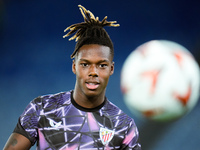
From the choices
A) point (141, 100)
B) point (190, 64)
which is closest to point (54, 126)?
point (141, 100)

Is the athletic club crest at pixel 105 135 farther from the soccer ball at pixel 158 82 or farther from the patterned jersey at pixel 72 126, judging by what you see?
the soccer ball at pixel 158 82

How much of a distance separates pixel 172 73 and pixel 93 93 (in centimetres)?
181

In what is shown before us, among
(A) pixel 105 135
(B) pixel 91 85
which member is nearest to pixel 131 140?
(A) pixel 105 135

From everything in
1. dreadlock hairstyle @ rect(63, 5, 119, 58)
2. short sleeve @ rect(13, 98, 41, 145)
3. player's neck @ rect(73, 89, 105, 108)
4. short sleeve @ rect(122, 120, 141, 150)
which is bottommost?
short sleeve @ rect(122, 120, 141, 150)

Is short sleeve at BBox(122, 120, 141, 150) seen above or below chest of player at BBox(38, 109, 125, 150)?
below

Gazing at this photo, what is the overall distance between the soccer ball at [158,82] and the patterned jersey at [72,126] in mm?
1425

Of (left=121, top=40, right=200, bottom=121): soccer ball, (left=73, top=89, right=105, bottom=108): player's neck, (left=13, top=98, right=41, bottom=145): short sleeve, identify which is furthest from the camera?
(left=121, top=40, right=200, bottom=121): soccer ball

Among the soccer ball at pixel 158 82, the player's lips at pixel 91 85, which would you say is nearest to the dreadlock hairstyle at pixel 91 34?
the player's lips at pixel 91 85

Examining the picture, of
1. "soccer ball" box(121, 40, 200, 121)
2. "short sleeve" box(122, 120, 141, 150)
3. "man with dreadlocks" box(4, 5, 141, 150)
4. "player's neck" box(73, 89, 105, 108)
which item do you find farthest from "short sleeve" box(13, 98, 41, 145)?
"soccer ball" box(121, 40, 200, 121)

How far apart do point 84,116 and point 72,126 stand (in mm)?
95

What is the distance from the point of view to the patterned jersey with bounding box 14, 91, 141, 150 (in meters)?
1.68

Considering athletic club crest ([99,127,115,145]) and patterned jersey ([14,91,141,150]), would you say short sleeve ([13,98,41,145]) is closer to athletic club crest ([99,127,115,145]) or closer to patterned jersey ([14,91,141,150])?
patterned jersey ([14,91,141,150])

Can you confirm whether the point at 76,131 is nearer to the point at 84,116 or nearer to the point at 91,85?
the point at 84,116

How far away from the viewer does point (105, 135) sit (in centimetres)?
174
